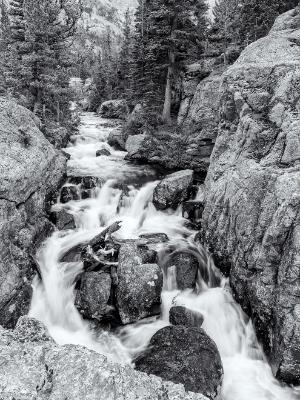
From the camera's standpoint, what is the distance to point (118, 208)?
16797 mm

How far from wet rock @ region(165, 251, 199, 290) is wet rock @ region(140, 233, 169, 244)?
3.78 feet

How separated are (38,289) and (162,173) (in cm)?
1199

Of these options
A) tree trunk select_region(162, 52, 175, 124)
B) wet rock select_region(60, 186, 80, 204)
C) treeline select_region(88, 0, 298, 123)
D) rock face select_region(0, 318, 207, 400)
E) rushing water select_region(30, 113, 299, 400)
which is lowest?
rushing water select_region(30, 113, 299, 400)

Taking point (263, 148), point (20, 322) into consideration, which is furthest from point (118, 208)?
point (20, 322)

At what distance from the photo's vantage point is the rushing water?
891 centimetres

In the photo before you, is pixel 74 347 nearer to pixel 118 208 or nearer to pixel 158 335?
pixel 158 335

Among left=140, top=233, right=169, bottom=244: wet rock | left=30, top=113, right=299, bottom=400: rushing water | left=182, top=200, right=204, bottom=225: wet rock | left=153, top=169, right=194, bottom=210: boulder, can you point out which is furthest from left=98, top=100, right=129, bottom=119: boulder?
left=140, top=233, right=169, bottom=244: wet rock

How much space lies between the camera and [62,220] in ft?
48.6

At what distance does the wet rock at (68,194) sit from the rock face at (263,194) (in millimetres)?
7364

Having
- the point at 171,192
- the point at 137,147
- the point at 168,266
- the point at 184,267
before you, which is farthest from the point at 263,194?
the point at 137,147

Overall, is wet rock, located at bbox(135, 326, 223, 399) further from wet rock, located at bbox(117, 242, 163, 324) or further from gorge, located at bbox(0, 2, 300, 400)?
wet rock, located at bbox(117, 242, 163, 324)

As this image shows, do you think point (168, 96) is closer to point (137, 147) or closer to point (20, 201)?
point (137, 147)

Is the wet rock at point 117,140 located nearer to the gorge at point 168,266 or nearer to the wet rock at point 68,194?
the gorge at point 168,266

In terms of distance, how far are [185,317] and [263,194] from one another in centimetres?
473
